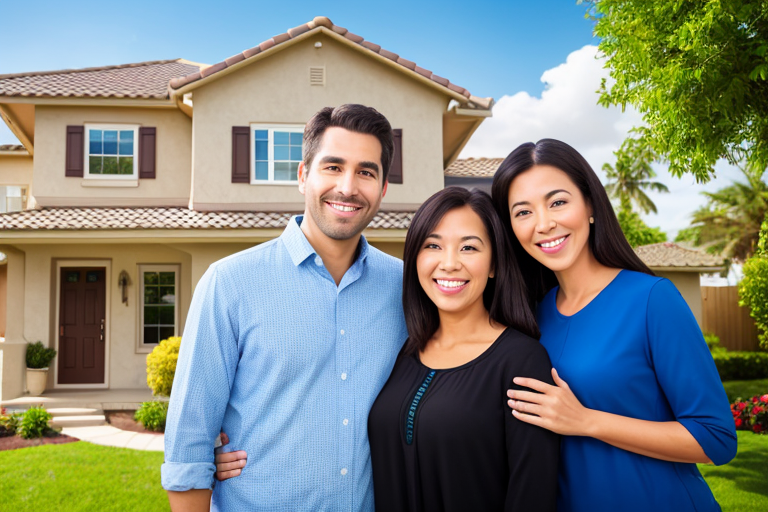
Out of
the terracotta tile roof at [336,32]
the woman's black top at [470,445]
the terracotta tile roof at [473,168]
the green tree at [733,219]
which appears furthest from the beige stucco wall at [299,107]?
the green tree at [733,219]

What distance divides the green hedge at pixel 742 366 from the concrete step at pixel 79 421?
668 inches

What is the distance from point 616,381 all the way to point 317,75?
38.9ft

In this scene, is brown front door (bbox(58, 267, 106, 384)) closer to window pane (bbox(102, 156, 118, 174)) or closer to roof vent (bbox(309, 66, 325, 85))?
window pane (bbox(102, 156, 118, 174))

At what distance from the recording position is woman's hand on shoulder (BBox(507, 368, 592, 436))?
2.15 m

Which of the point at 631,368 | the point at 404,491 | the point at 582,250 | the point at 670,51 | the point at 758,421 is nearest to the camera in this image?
the point at 631,368

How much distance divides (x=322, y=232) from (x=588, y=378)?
4.34 ft

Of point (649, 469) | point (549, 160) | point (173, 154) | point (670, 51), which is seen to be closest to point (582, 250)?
point (549, 160)

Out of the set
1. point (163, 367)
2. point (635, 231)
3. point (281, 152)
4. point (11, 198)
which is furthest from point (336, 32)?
point (635, 231)

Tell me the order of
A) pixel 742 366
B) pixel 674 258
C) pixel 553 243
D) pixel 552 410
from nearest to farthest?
pixel 552 410 → pixel 553 243 → pixel 742 366 → pixel 674 258

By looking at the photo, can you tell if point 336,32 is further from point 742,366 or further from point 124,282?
point 742,366

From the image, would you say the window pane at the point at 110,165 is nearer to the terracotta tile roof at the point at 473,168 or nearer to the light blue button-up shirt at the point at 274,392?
the terracotta tile roof at the point at 473,168

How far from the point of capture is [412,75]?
12.9 meters

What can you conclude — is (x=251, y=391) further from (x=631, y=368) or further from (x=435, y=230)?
(x=631, y=368)

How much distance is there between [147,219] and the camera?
11898 mm
